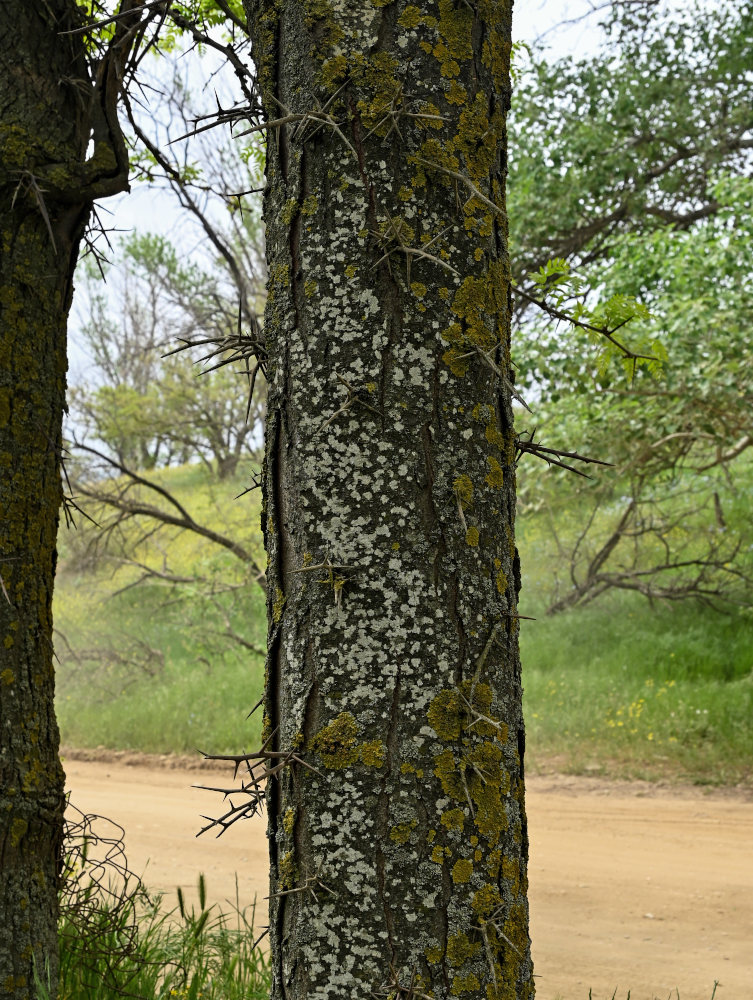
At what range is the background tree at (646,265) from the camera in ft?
30.7

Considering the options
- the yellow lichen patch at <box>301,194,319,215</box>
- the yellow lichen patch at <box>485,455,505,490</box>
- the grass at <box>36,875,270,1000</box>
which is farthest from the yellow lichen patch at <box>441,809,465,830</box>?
the grass at <box>36,875,270,1000</box>

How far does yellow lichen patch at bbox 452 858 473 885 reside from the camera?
1.83 meters

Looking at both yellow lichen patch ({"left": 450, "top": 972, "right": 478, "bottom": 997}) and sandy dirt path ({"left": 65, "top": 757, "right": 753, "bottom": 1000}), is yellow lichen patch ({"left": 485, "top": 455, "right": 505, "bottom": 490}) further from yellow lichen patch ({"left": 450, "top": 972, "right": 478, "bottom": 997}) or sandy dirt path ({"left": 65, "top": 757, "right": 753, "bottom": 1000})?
sandy dirt path ({"left": 65, "top": 757, "right": 753, "bottom": 1000})

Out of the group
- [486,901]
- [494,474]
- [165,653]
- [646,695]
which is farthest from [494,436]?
[165,653]

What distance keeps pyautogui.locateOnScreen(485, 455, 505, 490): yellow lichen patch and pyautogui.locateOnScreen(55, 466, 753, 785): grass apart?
717cm

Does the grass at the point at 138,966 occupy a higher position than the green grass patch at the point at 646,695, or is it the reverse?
the green grass patch at the point at 646,695

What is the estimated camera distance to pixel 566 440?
33.2ft

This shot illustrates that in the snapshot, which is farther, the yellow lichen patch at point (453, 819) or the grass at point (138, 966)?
the grass at point (138, 966)

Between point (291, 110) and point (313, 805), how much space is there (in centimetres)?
151

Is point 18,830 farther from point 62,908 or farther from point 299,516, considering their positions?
point 299,516

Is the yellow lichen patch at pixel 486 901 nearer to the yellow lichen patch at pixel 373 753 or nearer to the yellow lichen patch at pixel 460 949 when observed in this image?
the yellow lichen patch at pixel 460 949

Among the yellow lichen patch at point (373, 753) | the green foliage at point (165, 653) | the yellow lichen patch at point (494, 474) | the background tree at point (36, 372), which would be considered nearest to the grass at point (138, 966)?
the background tree at point (36, 372)

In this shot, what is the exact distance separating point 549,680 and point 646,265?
4.67 m

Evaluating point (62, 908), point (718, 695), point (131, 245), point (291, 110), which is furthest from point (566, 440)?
point (131, 245)
